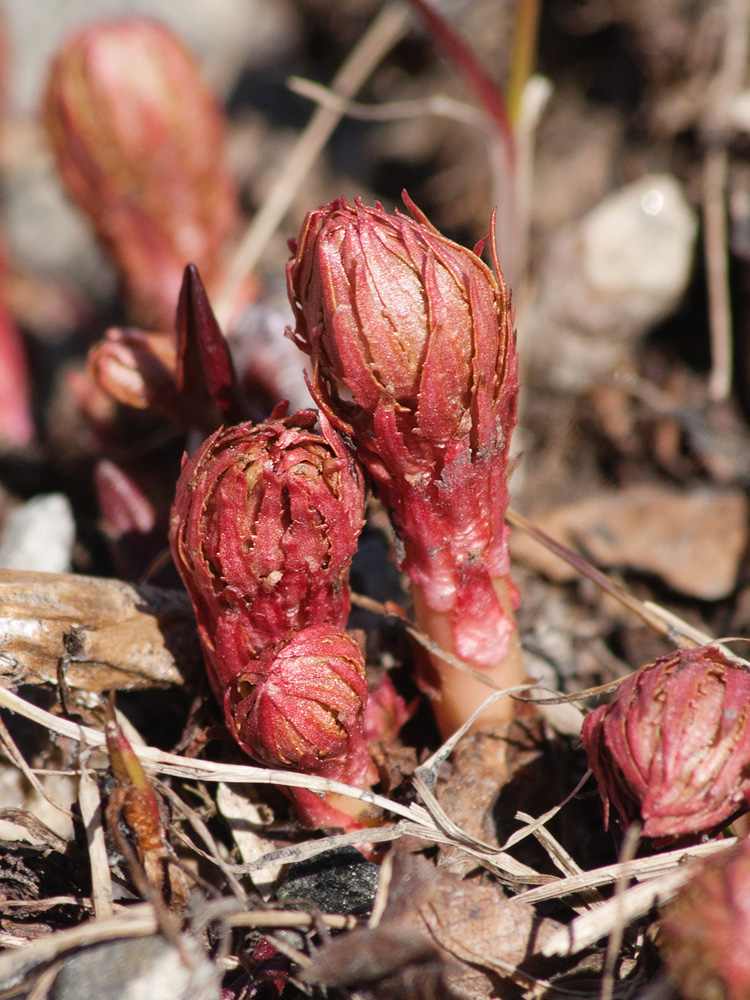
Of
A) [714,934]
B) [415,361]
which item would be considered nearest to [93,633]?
[415,361]

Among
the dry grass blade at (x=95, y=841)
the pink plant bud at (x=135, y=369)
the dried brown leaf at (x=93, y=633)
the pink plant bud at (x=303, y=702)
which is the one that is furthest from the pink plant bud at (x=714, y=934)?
the pink plant bud at (x=135, y=369)

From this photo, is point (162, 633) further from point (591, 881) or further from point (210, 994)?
point (591, 881)

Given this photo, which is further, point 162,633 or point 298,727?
point 162,633

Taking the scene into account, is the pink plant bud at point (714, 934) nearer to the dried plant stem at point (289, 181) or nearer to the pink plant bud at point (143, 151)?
the dried plant stem at point (289, 181)

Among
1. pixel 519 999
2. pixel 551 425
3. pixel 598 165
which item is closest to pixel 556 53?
pixel 598 165

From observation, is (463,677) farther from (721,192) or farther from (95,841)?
(721,192)

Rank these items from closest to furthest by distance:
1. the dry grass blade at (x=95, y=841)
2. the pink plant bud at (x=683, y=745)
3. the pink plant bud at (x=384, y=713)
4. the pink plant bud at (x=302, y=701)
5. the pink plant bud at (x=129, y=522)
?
1. the pink plant bud at (x=683, y=745)
2. the pink plant bud at (x=302, y=701)
3. the dry grass blade at (x=95, y=841)
4. the pink plant bud at (x=384, y=713)
5. the pink plant bud at (x=129, y=522)
